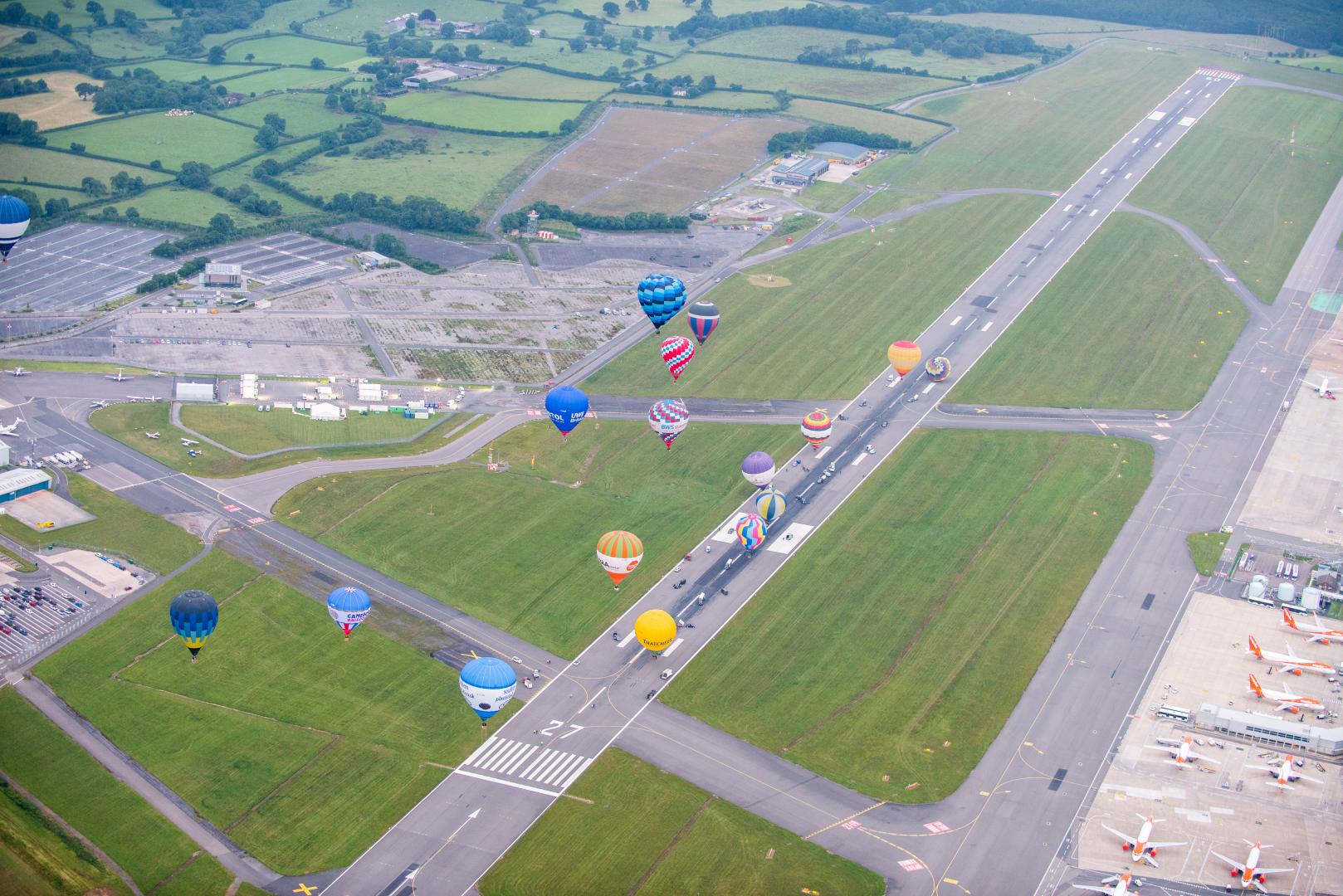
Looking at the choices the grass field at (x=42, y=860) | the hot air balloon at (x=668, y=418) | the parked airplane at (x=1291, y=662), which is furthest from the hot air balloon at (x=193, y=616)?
the parked airplane at (x=1291, y=662)

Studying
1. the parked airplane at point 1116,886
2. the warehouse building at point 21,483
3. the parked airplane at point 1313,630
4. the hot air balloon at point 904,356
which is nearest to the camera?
the parked airplane at point 1116,886

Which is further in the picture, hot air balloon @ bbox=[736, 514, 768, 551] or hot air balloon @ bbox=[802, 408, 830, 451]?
hot air balloon @ bbox=[802, 408, 830, 451]

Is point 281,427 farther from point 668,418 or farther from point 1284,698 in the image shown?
point 1284,698

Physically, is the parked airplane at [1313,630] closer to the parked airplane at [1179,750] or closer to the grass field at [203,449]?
the parked airplane at [1179,750]

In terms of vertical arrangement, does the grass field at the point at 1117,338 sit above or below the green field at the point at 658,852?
above

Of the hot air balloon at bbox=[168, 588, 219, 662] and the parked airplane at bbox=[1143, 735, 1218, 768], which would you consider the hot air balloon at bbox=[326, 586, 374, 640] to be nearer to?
the hot air balloon at bbox=[168, 588, 219, 662]

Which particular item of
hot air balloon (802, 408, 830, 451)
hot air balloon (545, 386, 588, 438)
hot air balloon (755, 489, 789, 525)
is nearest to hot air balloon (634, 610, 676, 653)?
hot air balloon (755, 489, 789, 525)

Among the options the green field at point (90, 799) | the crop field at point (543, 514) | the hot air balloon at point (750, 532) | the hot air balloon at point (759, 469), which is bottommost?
the green field at point (90, 799)
